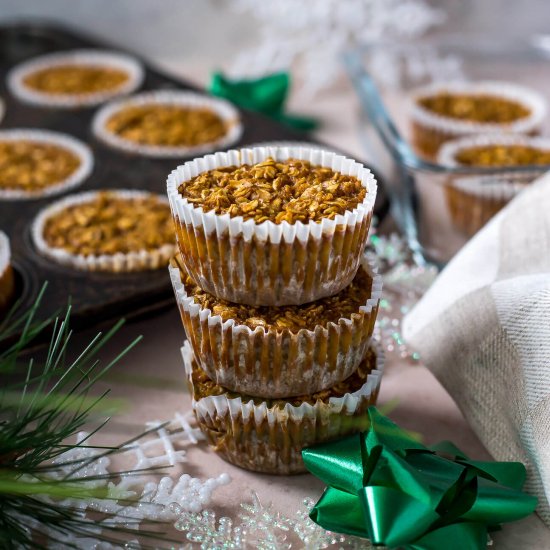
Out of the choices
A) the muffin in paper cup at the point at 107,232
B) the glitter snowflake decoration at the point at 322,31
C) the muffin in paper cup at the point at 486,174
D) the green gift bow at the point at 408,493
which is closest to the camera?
the green gift bow at the point at 408,493

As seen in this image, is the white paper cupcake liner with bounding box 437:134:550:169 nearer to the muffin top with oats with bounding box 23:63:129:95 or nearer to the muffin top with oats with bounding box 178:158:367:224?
the muffin top with oats with bounding box 178:158:367:224

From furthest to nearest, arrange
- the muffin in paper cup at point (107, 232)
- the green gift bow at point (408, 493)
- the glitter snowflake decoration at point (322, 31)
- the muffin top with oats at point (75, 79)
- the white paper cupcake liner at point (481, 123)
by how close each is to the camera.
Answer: the glitter snowflake decoration at point (322, 31), the muffin top with oats at point (75, 79), the white paper cupcake liner at point (481, 123), the muffin in paper cup at point (107, 232), the green gift bow at point (408, 493)

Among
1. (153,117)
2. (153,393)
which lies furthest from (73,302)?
(153,117)

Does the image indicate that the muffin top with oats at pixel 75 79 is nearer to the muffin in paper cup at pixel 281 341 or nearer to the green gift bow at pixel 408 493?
the muffin in paper cup at pixel 281 341

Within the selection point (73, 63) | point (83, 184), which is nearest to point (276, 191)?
point (83, 184)

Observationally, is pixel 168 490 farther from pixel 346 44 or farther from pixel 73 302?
pixel 346 44

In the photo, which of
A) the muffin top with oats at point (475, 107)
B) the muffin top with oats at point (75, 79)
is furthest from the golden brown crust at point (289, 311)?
the muffin top with oats at point (75, 79)

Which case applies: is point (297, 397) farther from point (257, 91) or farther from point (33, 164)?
point (257, 91)
